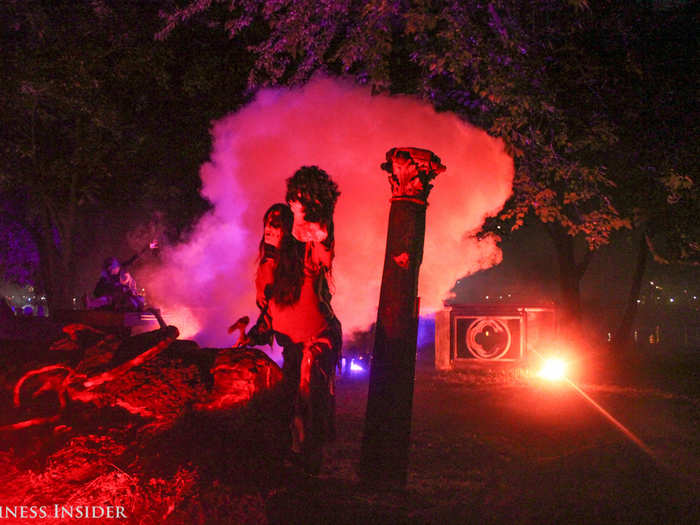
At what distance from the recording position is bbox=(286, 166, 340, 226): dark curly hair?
3980 mm

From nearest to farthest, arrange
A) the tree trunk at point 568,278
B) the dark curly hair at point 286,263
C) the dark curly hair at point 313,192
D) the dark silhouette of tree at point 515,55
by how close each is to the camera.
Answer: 1. the dark curly hair at point 313,192
2. the dark curly hair at point 286,263
3. the dark silhouette of tree at point 515,55
4. the tree trunk at point 568,278

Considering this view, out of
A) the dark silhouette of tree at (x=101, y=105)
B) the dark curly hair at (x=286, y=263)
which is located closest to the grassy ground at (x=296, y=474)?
the dark curly hair at (x=286, y=263)

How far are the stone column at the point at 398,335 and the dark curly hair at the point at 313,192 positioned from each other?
574 mm

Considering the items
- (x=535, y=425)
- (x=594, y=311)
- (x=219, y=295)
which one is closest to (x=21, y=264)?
(x=219, y=295)

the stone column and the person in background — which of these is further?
the person in background

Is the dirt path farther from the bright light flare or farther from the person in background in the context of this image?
the person in background

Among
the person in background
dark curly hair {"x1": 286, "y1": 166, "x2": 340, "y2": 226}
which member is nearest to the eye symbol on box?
dark curly hair {"x1": 286, "y1": 166, "x2": 340, "y2": 226}

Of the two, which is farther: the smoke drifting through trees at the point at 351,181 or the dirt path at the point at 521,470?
the smoke drifting through trees at the point at 351,181

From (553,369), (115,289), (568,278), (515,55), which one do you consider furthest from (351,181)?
(568,278)

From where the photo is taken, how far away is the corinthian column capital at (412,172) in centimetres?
423

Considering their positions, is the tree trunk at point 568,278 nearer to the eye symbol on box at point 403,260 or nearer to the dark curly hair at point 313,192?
the eye symbol on box at point 403,260

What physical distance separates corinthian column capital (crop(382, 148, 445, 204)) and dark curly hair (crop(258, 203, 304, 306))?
843mm

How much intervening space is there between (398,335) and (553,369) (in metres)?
9.87

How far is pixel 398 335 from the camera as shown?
420 centimetres
